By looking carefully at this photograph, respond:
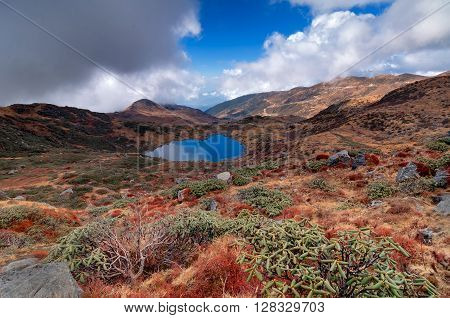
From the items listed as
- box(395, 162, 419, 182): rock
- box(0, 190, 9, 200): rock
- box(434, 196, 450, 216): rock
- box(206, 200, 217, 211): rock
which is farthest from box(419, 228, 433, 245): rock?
box(0, 190, 9, 200): rock

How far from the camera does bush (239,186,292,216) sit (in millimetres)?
15571

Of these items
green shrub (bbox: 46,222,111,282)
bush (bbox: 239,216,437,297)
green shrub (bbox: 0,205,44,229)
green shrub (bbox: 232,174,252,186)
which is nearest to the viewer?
bush (bbox: 239,216,437,297)

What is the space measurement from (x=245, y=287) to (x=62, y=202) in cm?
3799

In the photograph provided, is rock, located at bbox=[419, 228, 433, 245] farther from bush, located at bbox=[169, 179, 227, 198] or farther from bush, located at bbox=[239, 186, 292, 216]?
bush, located at bbox=[169, 179, 227, 198]

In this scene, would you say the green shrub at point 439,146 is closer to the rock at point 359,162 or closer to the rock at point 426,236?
the rock at point 359,162

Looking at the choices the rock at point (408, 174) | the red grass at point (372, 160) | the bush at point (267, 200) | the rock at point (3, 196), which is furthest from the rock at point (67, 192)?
the rock at point (408, 174)

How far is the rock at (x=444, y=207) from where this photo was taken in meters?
11.4

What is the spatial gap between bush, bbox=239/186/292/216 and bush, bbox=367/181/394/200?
4.70 m


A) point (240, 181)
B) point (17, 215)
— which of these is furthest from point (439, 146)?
point (17, 215)

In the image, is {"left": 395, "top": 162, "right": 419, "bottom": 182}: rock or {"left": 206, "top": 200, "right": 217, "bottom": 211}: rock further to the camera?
{"left": 206, "top": 200, "right": 217, "bottom": 211}: rock

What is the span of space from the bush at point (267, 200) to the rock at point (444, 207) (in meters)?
6.90

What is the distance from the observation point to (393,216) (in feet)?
39.0

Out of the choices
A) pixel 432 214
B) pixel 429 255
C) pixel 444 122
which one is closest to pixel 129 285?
pixel 429 255
